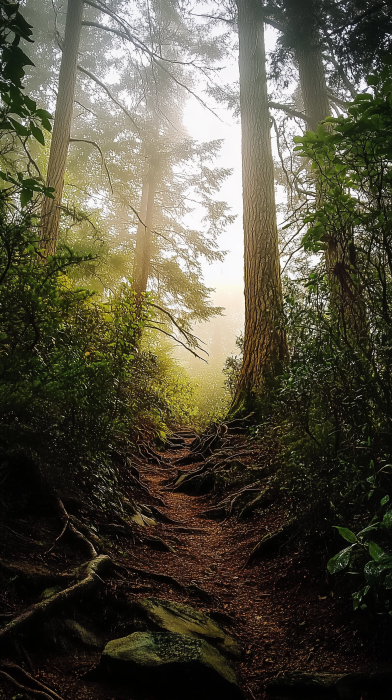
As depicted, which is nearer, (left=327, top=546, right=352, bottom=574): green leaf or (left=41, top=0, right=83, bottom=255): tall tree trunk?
(left=327, top=546, right=352, bottom=574): green leaf

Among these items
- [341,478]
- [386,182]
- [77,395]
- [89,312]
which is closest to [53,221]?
[89,312]

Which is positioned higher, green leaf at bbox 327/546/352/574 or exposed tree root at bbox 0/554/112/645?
green leaf at bbox 327/546/352/574

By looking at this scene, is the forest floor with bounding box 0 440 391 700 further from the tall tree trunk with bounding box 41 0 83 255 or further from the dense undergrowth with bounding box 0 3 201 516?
the tall tree trunk with bounding box 41 0 83 255

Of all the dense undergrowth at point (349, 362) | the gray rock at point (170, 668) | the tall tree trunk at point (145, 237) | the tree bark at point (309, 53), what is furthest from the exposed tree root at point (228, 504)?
the tall tree trunk at point (145, 237)

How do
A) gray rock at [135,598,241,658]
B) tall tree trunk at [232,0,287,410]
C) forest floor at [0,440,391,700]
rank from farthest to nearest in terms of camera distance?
tall tree trunk at [232,0,287,410] < gray rock at [135,598,241,658] < forest floor at [0,440,391,700]

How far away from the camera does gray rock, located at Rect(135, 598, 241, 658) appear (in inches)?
81.0

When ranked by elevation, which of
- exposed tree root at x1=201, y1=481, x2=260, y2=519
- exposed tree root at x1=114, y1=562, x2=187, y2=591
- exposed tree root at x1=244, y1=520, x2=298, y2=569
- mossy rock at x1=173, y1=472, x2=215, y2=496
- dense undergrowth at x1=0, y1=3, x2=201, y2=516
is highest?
dense undergrowth at x1=0, y1=3, x2=201, y2=516

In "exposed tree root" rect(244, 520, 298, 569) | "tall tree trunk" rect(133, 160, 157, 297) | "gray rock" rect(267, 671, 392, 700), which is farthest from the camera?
"tall tree trunk" rect(133, 160, 157, 297)

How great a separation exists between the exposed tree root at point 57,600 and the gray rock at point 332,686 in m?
1.09

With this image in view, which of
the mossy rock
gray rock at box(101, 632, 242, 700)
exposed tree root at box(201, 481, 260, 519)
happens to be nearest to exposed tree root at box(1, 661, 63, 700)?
gray rock at box(101, 632, 242, 700)

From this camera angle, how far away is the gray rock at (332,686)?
1.57 metres

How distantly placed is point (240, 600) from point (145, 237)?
462 inches

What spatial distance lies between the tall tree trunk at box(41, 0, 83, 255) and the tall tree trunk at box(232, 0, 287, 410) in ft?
11.9

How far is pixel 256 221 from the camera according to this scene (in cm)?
702
